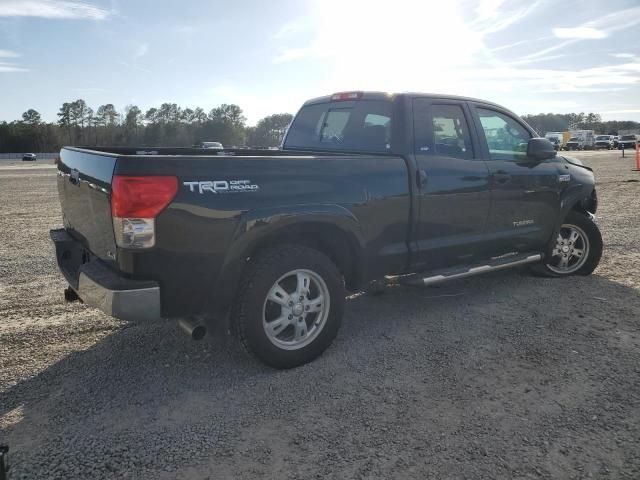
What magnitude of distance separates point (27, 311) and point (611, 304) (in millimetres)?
5550

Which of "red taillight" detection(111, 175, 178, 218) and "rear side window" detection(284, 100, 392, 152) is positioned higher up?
"rear side window" detection(284, 100, 392, 152)

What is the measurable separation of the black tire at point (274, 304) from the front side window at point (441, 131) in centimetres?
145

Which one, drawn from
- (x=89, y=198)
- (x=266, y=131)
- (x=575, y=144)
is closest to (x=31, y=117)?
(x=266, y=131)

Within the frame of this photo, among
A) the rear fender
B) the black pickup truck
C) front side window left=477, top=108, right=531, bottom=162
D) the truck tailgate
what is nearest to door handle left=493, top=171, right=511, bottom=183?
the black pickup truck

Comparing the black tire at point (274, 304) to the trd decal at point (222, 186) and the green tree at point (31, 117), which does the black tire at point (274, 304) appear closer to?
the trd decal at point (222, 186)

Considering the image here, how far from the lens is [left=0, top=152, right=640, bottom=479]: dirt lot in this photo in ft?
8.71

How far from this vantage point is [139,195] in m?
2.94

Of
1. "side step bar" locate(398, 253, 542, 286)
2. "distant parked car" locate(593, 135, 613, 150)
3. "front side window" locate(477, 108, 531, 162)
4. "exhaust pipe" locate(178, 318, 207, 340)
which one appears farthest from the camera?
"distant parked car" locate(593, 135, 613, 150)

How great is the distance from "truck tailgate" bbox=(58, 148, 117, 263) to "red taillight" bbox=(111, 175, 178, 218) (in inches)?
4.6

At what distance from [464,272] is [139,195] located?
9.58 ft

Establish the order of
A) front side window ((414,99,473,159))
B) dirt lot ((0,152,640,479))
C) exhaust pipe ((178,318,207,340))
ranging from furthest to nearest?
front side window ((414,99,473,159)), exhaust pipe ((178,318,207,340)), dirt lot ((0,152,640,479))

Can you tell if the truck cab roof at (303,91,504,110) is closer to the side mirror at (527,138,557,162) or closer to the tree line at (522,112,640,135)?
the side mirror at (527,138,557,162)

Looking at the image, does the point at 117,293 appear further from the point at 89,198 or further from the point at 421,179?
the point at 421,179

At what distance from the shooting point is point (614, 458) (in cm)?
266
